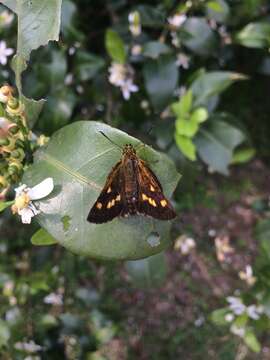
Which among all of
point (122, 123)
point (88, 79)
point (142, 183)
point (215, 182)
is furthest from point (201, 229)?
point (142, 183)

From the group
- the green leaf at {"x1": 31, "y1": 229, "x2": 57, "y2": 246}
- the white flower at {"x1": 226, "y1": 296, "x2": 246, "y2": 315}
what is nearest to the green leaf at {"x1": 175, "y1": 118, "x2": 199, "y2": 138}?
the white flower at {"x1": 226, "y1": 296, "x2": 246, "y2": 315}

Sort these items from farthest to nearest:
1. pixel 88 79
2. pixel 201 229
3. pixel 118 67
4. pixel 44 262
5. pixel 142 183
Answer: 1. pixel 201 229
2. pixel 44 262
3. pixel 88 79
4. pixel 118 67
5. pixel 142 183

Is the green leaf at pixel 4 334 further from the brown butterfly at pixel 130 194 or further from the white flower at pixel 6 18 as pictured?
the white flower at pixel 6 18

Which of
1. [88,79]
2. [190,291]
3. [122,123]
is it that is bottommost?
[190,291]

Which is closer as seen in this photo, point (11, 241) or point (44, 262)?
point (44, 262)

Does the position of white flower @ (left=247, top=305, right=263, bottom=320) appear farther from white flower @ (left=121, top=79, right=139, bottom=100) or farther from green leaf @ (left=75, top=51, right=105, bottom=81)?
green leaf @ (left=75, top=51, right=105, bottom=81)

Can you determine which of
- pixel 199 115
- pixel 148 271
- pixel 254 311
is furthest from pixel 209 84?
pixel 254 311

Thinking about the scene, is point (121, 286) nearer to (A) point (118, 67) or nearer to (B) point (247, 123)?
(B) point (247, 123)
